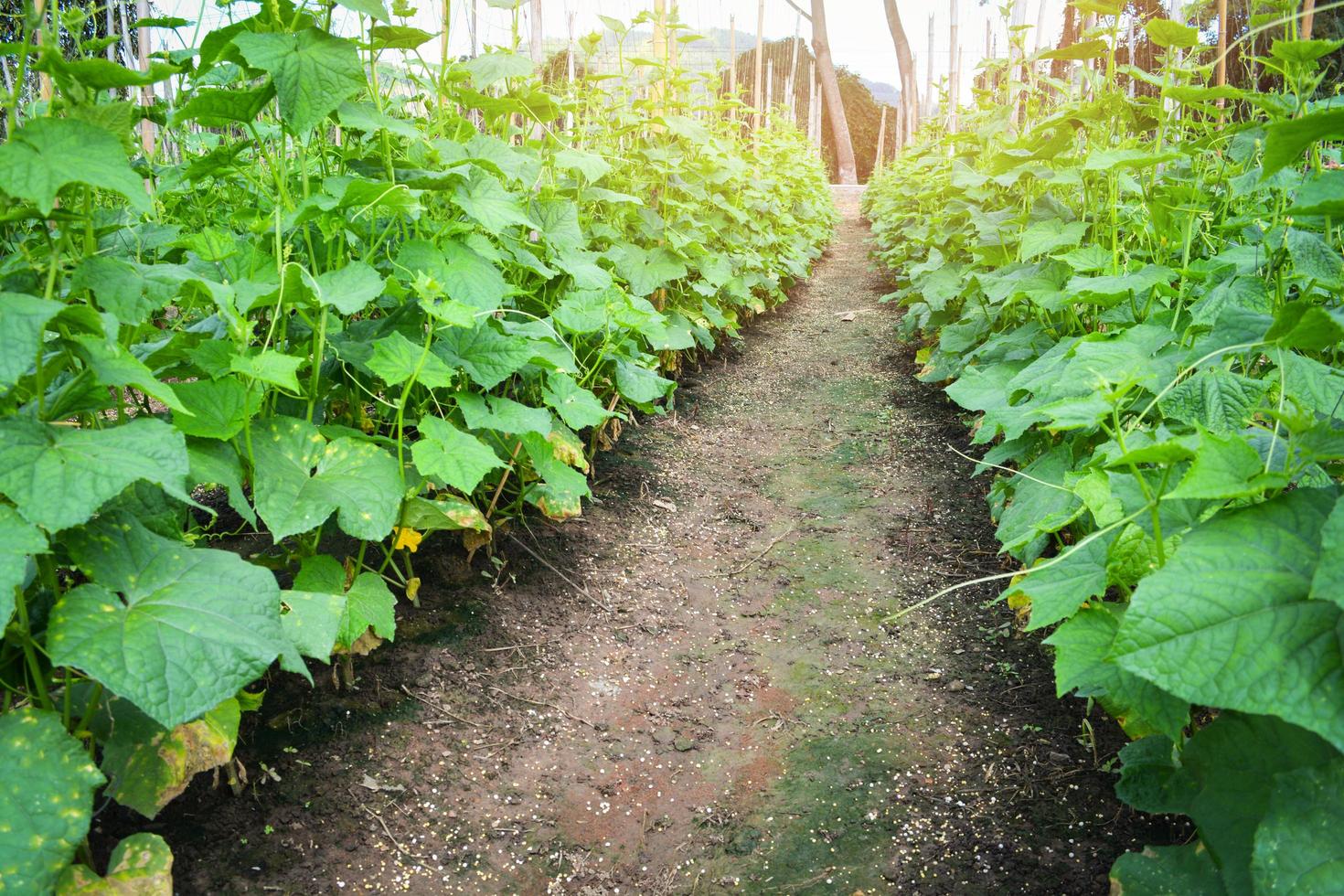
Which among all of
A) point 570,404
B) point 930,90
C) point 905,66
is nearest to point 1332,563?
point 570,404

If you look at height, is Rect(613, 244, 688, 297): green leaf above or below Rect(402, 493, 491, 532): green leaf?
above

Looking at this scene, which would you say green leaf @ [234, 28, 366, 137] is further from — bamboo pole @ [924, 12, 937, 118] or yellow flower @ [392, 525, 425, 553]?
bamboo pole @ [924, 12, 937, 118]

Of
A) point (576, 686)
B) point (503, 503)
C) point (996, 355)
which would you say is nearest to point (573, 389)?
point (503, 503)

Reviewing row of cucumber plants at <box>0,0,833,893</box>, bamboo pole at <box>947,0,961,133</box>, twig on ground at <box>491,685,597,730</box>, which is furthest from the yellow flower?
bamboo pole at <box>947,0,961,133</box>

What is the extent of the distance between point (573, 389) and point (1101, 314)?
1515mm

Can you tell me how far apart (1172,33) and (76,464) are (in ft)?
9.06

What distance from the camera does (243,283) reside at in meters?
1.68

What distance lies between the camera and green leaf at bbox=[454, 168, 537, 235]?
87.7 inches

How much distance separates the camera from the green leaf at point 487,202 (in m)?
2.23

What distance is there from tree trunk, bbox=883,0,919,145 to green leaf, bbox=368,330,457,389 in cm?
1606

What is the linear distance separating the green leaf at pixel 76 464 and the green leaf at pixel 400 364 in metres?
0.62

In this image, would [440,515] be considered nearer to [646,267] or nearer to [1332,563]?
[1332,563]

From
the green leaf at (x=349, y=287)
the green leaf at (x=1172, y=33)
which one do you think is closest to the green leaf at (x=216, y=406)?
the green leaf at (x=349, y=287)

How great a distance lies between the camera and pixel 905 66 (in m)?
18.3
